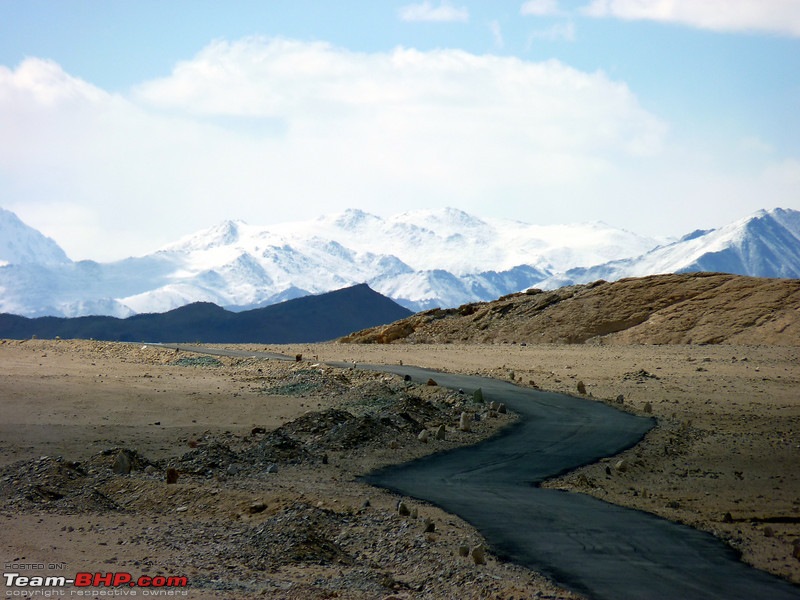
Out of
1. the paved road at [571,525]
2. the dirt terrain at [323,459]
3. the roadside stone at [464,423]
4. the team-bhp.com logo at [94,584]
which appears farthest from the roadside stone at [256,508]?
the roadside stone at [464,423]

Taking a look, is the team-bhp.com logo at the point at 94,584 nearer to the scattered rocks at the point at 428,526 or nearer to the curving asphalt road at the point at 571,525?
the scattered rocks at the point at 428,526

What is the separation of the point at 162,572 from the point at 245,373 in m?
24.8

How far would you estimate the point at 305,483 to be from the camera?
15.8 m

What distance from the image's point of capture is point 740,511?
47.4 ft

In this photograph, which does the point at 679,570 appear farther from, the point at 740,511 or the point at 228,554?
the point at 228,554

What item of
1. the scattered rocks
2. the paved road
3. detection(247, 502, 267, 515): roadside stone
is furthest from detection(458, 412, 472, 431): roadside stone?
the scattered rocks

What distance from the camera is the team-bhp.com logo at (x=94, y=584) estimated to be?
9727mm

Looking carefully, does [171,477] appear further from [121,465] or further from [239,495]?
[121,465]

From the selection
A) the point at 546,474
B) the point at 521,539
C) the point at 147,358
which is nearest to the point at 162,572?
the point at 521,539

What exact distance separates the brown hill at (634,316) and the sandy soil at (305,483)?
10629mm

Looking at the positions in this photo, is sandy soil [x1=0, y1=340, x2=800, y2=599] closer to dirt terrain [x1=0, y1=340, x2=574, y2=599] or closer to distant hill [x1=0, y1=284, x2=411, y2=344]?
dirt terrain [x1=0, y1=340, x2=574, y2=599]

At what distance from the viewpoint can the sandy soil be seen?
35.8ft

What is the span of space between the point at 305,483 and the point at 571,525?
4.89 m

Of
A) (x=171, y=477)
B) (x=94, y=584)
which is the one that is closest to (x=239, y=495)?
(x=171, y=477)
